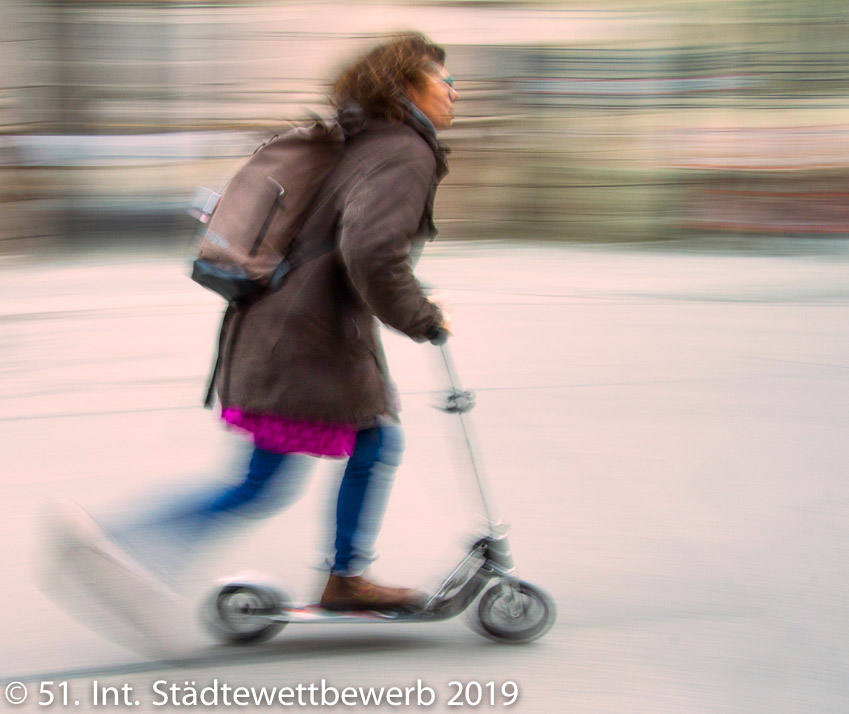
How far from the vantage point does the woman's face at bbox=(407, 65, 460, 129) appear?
3092mm

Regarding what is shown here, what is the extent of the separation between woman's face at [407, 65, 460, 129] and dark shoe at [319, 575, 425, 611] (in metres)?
1.27

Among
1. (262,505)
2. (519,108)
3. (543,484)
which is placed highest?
(262,505)

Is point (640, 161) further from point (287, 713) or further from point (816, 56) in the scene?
point (287, 713)

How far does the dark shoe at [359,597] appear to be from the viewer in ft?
10.7

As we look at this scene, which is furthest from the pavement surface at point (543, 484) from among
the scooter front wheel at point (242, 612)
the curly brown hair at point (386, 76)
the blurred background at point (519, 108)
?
the blurred background at point (519, 108)

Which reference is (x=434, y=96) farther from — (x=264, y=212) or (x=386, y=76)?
(x=264, y=212)

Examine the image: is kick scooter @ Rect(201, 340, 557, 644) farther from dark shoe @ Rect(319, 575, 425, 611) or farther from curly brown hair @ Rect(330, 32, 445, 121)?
curly brown hair @ Rect(330, 32, 445, 121)

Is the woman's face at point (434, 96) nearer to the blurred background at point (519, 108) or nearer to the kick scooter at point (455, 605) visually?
the kick scooter at point (455, 605)

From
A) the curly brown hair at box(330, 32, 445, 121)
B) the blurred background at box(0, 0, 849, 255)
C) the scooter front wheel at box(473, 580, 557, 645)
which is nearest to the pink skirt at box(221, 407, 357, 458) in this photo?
the scooter front wheel at box(473, 580, 557, 645)

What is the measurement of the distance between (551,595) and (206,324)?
446 centimetres

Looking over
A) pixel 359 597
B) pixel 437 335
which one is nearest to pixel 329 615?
pixel 359 597

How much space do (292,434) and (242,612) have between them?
596mm

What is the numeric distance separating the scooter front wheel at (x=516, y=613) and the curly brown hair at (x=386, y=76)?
1369 mm

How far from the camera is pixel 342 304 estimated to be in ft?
10.00
